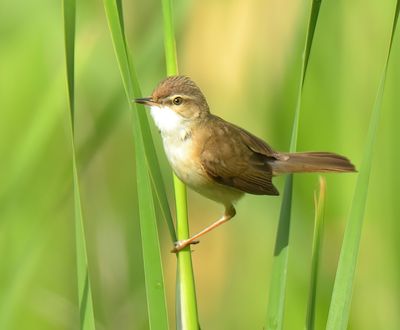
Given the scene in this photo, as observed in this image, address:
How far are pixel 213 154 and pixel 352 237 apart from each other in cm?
131

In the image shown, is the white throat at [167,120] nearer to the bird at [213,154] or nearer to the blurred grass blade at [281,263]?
the bird at [213,154]

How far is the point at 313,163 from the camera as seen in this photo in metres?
2.88

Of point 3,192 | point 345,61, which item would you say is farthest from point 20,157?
point 345,61

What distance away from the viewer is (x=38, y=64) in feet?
10.3

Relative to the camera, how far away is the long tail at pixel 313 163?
2.78 metres

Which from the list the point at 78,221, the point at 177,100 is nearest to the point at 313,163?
the point at 177,100

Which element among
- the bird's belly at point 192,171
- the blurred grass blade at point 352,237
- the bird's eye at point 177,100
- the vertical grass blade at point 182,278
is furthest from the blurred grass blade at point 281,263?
the bird's eye at point 177,100

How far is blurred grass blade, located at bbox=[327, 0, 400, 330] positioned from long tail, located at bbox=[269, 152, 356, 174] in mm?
1017

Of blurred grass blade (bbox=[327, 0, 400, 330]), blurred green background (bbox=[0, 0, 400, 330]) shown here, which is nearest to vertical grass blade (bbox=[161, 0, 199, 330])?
blurred grass blade (bbox=[327, 0, 400, 330])

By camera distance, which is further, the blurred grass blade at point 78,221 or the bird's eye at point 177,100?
the bird's eye at point 177,100

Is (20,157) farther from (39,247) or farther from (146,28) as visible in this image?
(146,28)

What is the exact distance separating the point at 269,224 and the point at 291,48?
800mm

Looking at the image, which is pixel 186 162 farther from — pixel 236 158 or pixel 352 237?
pixel 352 237

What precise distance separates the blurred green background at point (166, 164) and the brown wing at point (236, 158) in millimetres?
189
